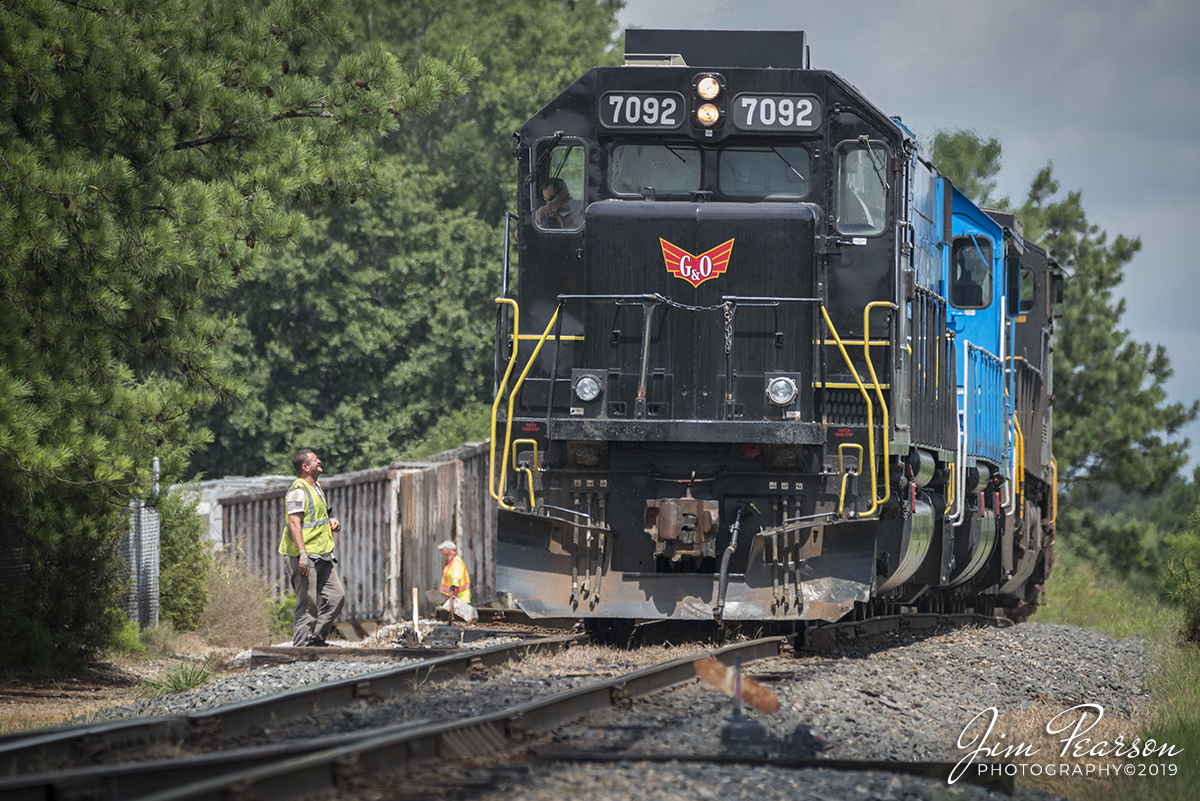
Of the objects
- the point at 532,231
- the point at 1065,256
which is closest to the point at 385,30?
the point at 1065,256

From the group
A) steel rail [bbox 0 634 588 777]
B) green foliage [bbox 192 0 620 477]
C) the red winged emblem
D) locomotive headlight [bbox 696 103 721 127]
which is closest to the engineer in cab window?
the red winged emblem

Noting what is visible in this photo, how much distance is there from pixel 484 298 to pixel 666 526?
78.4 ft

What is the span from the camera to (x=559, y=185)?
1038cm

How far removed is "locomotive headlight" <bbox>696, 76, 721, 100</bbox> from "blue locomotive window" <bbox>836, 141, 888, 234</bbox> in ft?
3.35

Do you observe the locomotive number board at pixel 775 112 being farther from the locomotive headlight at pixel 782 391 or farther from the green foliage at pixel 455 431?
the green foliage at pixel 455 431

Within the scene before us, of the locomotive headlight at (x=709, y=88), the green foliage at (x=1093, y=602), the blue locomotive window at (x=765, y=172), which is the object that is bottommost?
the green foliage at (x=1093, y=602)

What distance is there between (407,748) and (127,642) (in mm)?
8436

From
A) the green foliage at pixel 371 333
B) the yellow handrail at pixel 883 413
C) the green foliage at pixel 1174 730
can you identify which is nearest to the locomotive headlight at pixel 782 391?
the yellow handrail at pixel 883 413

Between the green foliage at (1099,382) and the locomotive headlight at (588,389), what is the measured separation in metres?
21.8

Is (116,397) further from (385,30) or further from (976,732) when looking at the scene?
(385,30)

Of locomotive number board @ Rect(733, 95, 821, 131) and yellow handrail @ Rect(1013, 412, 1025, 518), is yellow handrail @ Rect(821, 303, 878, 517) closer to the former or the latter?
locomotive number board @ Rect(733, 95, 821, 131)

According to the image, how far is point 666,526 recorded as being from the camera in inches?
372

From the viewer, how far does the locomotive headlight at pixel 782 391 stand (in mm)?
9477

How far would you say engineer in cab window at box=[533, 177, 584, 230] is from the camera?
1032 cm
